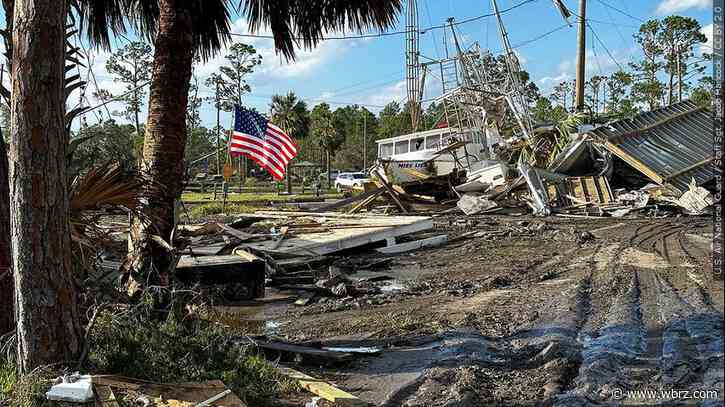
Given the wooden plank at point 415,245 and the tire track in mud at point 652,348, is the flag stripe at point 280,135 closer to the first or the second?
the wooden plank at point 415,245

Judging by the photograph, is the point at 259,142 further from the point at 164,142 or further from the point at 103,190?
the point at 103,190

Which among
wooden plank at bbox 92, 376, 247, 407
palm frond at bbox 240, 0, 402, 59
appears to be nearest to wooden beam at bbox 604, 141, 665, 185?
palm frond at bbox 240, 0, 402, 59

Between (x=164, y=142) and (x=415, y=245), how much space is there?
8.10 metres

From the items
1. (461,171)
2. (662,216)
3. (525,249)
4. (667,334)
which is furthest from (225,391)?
(461,171)

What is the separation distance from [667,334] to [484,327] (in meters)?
1.72

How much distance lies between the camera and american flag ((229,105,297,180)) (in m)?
13.2

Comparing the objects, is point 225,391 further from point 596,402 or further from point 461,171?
point 461,171

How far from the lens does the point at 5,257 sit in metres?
4.62

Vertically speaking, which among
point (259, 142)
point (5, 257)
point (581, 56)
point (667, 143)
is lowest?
point (5, 257)

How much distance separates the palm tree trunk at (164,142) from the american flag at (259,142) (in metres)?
6.79

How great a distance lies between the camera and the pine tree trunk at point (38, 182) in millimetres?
3967

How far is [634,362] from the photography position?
4.60 meters

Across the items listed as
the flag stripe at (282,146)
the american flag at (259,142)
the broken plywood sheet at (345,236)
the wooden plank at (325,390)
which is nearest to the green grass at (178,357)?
the wooden plank at (325,390)

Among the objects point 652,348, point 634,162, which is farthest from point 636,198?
point 652,348
